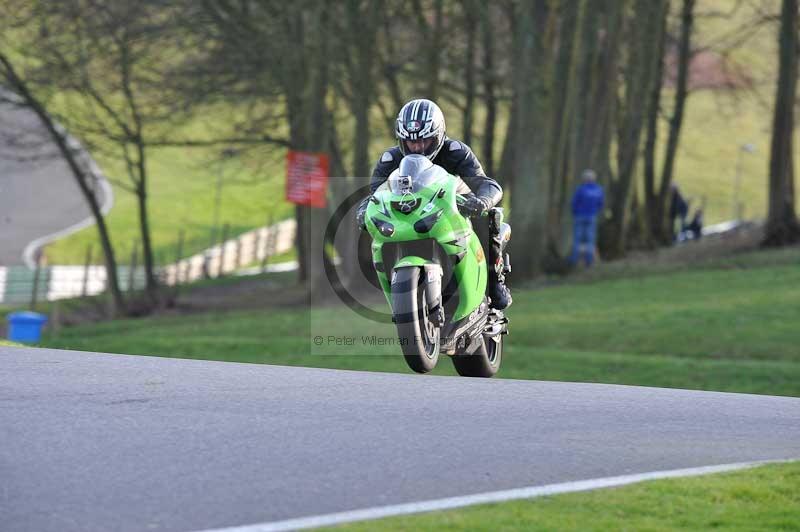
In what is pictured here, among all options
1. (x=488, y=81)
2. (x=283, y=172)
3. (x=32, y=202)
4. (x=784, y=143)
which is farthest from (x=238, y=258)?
(x=784, y=143)

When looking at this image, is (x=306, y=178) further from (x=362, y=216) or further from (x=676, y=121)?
(x=362, y=216)

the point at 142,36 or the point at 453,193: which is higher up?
the point at 142,36

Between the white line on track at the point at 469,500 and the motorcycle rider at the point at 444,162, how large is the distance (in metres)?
3.75

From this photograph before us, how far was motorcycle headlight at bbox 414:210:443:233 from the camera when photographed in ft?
34.1

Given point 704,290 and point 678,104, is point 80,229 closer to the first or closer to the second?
point 678,104

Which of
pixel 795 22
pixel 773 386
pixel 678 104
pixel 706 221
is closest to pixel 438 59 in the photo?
pixel 795 22

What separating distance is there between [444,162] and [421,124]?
0.60 metres

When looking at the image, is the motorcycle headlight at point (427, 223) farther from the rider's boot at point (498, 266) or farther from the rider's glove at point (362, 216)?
the rider's boot at point (498, 266)

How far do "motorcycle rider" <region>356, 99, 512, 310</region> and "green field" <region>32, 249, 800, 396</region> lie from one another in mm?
7640

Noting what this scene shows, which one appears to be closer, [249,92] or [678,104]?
[249,92]

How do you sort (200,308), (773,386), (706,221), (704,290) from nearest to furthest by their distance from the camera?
(773,386) < (704,290) < (200,308) < (706,221)

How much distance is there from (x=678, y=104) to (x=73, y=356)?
3174 cm

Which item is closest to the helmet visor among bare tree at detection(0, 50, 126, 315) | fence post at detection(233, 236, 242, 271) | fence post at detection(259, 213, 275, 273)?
bare tree at detection(0, 50, 126, 315)

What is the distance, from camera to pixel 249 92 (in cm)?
3434
